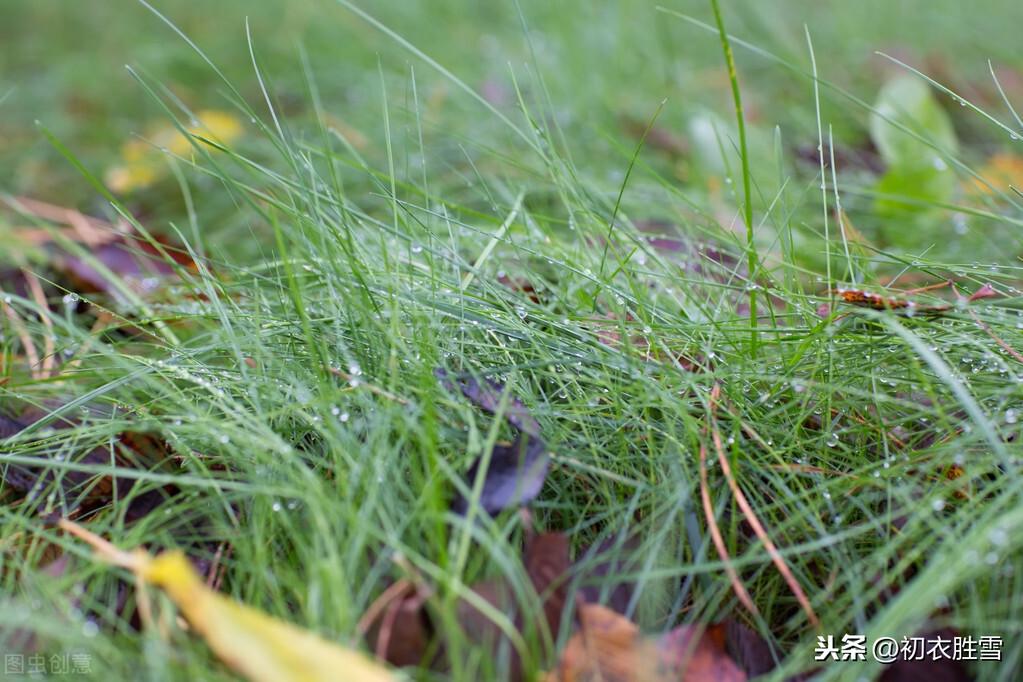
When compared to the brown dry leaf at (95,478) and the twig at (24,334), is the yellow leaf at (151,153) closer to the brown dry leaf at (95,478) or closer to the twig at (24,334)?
the twig at (24,334)

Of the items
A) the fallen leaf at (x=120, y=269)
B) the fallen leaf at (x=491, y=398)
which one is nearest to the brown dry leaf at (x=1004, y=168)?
the fallen leaf at (x=491, y=398)

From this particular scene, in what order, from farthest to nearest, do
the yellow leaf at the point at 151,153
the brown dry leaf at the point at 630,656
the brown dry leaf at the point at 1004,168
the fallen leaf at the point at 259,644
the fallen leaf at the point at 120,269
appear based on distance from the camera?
the yellow leaf at the point at 151,153
the brown dry leaf at the point at 1004,168
the fallen leaf at the point at 120,269
the brown dry leaf at the point at 630,656
the fallen leaf at the point at 259,644

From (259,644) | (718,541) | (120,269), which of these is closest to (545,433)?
(718,541)

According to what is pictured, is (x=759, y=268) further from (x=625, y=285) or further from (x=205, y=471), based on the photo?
(x=205, y=471)

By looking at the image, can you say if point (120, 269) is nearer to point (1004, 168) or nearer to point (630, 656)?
point (630, 656)

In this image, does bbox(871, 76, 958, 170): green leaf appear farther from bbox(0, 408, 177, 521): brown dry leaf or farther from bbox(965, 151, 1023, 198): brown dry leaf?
bbox(0, 408, 177, 521): brown dry leaf

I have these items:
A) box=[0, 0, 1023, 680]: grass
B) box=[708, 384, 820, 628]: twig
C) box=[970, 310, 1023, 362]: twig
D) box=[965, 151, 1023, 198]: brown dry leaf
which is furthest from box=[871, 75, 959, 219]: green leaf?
box=[708, 384, 820, 628]: twig
